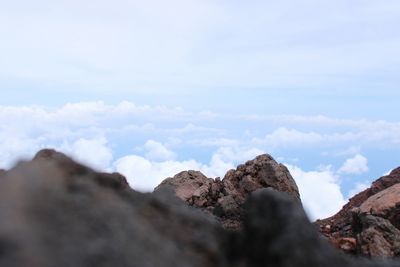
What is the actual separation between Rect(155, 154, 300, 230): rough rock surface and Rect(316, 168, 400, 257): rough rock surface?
2469 mm

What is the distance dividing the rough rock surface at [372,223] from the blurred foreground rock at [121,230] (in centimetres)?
914

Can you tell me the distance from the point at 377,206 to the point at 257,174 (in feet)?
14.2

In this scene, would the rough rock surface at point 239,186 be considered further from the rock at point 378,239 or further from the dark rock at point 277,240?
the dark rock at point 277,240

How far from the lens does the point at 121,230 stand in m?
4.98

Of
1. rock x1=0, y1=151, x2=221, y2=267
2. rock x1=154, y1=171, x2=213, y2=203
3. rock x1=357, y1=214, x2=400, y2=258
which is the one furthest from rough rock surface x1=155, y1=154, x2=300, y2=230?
rock x1=0, y1=151, x2=221, y2=267

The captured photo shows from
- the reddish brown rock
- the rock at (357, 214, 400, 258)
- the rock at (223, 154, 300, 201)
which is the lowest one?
the rock at (357, 214, 400, 258)

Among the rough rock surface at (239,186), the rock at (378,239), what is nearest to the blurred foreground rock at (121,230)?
the rock at (378,239)

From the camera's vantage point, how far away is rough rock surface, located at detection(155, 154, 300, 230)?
69.2ft

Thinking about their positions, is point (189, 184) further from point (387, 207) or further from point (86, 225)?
point (86, 225)

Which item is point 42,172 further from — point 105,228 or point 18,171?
point 105,228

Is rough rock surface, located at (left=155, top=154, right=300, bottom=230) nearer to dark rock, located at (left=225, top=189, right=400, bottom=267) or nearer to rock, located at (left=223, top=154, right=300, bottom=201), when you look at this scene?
rock, located at (left=223, top=154, right=300, bottom=201)

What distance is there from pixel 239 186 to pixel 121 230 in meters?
17.4

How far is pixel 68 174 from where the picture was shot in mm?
5527

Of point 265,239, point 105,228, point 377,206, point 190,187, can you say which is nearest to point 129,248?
point 105,228
